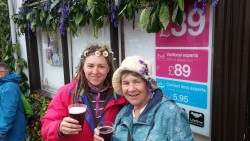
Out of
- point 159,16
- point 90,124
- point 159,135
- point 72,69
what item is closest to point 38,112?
point 72,69

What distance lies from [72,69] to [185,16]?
9.10ft

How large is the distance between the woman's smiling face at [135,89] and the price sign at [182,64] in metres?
0.95

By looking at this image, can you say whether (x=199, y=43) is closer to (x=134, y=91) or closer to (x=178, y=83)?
(x=178, y=83)

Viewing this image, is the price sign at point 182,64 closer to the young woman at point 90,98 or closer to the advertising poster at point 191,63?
the advertising poster at point 191,63

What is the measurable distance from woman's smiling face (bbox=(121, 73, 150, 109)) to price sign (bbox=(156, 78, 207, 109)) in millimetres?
945

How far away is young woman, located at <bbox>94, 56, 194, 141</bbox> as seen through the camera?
1664 mm

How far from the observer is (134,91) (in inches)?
72.8

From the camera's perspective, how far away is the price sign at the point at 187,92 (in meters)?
2.59

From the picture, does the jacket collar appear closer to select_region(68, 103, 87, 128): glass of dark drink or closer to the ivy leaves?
select_region(68, 103, 87, 128): glass of dark drink

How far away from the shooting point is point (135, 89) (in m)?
1.84

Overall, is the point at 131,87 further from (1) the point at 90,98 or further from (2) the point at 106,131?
(1) the point at 90,98

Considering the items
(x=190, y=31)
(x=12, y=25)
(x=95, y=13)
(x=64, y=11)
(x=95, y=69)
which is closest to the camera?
(x=95, y=69)

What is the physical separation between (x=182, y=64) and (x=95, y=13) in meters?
1.34

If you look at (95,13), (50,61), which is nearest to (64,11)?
(95,13)
